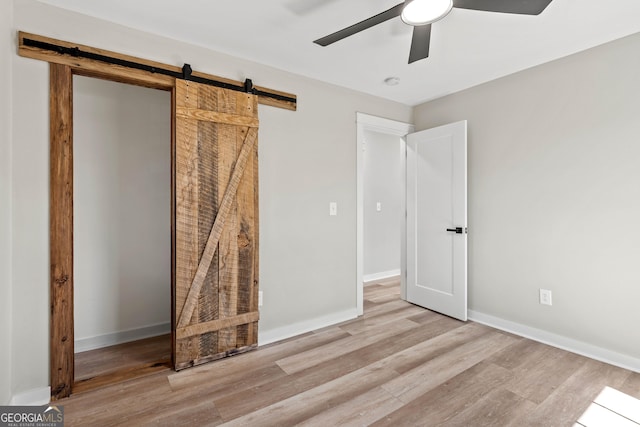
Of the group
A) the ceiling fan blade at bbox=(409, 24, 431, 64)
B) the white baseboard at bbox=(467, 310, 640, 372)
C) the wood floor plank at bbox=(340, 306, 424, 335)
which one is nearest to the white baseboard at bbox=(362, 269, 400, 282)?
the wood floor plank at bbox=(340, 306, 424, 335)

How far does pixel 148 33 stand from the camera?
2205 mm

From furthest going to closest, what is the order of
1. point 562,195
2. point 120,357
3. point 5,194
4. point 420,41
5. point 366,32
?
point 562,195
point 120,357
point 366,32
point 420,41
point 5,194

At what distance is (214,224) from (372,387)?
5.32 feet

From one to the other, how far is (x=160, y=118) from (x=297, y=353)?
2491mm

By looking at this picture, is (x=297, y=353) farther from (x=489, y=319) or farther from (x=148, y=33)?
(x=148, y=33)

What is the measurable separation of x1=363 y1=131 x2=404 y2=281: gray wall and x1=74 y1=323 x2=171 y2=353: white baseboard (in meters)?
3.00

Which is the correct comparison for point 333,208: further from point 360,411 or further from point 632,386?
point 632,386

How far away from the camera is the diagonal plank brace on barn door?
90.4 inches

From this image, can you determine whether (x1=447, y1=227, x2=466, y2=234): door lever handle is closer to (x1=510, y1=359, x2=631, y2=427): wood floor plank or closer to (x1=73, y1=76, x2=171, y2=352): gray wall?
(x1=510, y1=359, x2=631, y2=427): wood floor plank

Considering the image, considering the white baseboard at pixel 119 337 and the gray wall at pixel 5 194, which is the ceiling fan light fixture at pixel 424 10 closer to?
the gray wall at pixel 5 194

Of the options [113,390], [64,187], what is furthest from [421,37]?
[113,390]

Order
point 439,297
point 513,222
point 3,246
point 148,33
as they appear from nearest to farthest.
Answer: point 3,246 → point 148,33 → point 513,222 → point 439,297

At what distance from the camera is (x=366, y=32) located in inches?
86.6

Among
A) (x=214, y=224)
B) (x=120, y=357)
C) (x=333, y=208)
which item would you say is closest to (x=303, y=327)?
(x=333, y=208)
